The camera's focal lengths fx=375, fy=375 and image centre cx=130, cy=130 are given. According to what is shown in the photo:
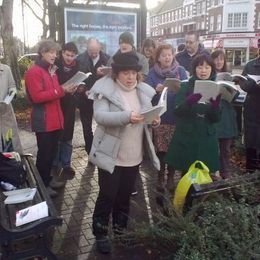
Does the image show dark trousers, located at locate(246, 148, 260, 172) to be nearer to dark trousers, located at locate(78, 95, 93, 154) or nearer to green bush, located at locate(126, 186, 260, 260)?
green bush, located at locate(126, 186, 260, 260)

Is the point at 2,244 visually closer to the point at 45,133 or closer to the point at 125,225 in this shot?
the point at 125,225

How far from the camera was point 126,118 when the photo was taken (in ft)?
9.65

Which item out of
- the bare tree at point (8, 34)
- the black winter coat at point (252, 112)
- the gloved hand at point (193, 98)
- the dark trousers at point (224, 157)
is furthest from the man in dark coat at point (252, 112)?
the bare tree at point (8, 34)

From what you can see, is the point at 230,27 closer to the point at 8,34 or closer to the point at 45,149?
the point at 8,34

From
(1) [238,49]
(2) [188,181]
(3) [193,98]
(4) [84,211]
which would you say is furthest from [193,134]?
(1) [238,49]

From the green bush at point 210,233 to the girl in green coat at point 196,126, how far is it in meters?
0.86

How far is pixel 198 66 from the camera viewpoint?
3.85m

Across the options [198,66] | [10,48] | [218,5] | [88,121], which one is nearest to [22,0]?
A: [10,48]

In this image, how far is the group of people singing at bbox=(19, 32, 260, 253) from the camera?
3129 millimetres

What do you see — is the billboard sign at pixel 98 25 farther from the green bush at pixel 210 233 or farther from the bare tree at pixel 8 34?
the bare tree at pixel 8 34

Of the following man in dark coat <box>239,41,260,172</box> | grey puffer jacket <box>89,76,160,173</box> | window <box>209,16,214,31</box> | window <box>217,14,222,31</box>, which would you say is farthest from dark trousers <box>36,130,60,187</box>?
window <box>209,16,214,31</box>

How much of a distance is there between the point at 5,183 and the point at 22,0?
779 inches

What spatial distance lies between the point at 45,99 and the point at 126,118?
1486 millimetres

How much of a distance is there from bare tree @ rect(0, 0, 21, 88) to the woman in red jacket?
779 cm
